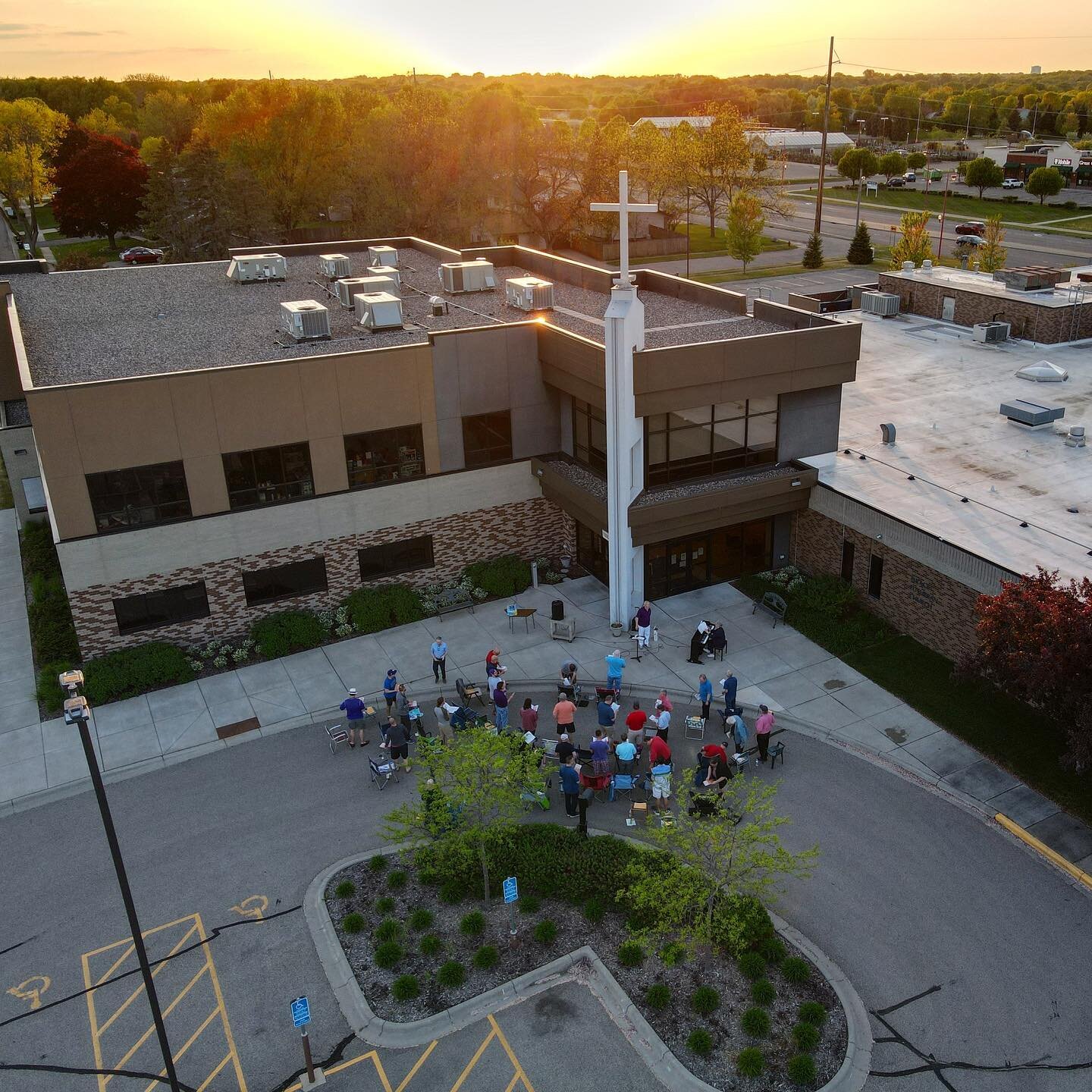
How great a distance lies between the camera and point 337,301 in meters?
35.0

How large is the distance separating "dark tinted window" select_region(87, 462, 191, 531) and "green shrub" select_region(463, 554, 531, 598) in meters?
8.64

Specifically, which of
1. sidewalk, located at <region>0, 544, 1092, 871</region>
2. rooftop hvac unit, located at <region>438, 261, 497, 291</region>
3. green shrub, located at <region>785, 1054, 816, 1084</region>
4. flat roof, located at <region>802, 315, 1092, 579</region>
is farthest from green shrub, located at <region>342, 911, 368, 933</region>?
rooftop hvac unit, located at <region>438, 261, 497, 291</region>

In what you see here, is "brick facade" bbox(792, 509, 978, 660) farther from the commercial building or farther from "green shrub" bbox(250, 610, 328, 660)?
"green shrub" bbox(250, 610, 328, 660)

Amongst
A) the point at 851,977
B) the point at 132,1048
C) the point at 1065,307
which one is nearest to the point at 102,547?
the point at 132,1048

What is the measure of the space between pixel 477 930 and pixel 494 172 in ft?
242

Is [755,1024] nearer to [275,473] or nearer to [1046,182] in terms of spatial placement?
[275,473]

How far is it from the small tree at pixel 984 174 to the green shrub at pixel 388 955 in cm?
10320

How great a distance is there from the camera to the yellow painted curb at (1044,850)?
1789 centimetres

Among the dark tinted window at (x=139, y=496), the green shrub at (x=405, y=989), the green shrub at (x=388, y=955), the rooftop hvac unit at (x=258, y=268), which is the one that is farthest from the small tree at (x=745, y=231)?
the green shrub at (x=405, y=989)

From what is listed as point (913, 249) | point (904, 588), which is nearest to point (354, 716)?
point (904, 588)

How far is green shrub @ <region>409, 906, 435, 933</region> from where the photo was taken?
57.1ft

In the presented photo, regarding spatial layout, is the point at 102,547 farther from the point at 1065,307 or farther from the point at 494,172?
the point at 494,172

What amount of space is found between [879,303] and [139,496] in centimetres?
3667

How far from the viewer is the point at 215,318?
32656 millimetres
